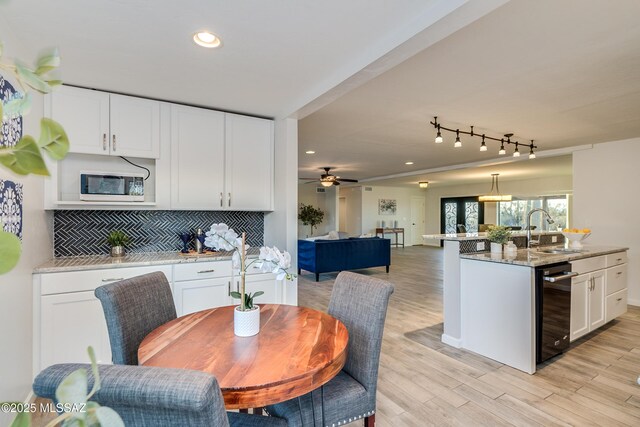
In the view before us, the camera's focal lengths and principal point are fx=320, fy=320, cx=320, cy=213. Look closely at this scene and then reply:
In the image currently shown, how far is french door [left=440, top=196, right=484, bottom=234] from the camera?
1116cm

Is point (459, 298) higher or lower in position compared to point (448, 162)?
lower

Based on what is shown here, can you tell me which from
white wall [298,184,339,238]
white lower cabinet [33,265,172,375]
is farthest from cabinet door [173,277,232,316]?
white wall [298,184,339,238]

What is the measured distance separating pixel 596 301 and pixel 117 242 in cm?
488

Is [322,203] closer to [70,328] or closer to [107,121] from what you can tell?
[107,121]

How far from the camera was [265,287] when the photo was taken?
314cm

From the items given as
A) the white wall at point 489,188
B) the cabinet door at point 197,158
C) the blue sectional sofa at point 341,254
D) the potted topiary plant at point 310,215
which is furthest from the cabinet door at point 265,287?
the white wall at point 489,188

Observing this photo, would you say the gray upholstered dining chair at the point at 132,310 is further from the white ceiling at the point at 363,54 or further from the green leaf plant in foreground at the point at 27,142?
the white ceiling at the point at 363,54

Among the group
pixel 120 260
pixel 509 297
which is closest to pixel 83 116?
pixel 120 260

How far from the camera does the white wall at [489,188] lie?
8977 millimetres

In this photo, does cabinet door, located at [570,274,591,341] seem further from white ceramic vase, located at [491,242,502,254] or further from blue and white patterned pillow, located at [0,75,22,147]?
blue and white patterned pillow, located at [0,75,22,147]

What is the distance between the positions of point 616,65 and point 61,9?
3736mm

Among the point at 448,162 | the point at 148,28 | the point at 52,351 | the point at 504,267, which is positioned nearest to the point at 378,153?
the point at 448,162

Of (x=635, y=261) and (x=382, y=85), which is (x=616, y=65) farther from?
(x=635, y=261)

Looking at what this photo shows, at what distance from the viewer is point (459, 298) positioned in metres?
3.22
